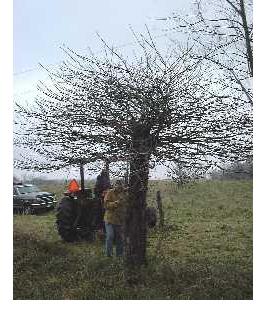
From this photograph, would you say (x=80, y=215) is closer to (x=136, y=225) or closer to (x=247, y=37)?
(x=136, y=225)

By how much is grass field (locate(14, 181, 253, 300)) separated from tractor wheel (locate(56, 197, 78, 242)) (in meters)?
0.16

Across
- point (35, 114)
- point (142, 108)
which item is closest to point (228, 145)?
point (142, 108)

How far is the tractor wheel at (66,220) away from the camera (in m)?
7.52

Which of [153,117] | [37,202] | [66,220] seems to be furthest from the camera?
[37,202]

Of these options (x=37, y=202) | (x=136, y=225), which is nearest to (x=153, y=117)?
(x=136, y=225)

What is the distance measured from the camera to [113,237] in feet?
21.6

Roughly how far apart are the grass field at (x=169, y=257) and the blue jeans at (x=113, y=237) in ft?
0.53

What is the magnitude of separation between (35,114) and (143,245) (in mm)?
1982

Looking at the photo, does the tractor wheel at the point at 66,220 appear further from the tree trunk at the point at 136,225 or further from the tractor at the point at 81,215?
the tree trunk at the point at 136,225

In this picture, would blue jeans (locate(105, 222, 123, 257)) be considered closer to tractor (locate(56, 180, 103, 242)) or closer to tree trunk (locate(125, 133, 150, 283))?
tree trunk (locate(125, 133, 150, 283))

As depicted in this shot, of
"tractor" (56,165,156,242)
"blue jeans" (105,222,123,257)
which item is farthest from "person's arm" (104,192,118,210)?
"tractor" (56,165,156,242)

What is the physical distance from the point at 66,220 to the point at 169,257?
2106 millimetres
